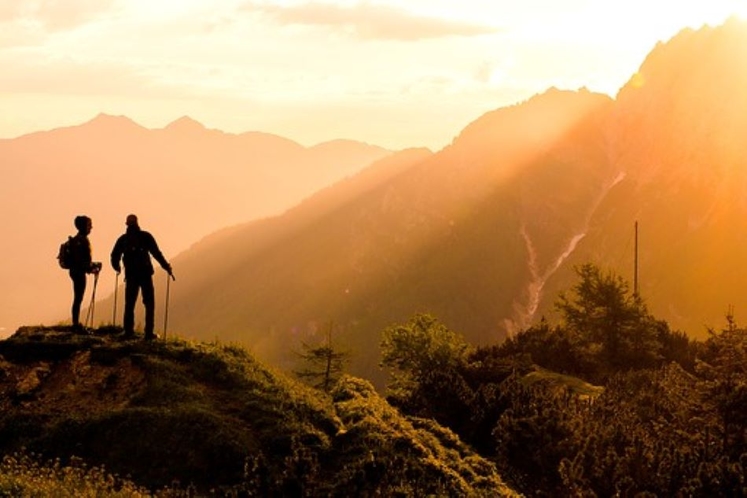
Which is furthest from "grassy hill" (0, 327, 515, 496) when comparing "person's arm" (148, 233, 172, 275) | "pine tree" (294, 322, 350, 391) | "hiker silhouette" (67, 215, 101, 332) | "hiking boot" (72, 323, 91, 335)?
"pine tree" (294, 322, 350, 391)

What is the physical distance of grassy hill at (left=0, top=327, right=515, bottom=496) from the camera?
1522 centimetres

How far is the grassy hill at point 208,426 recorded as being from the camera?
15219 mm

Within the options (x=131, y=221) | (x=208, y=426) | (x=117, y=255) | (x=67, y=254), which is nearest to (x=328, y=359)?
(x=67, y=254)

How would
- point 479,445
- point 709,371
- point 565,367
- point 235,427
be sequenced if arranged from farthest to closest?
point 565,367, point 709,371, point 479,445, point 235,427

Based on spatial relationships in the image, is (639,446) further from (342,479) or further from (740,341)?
(740,341)

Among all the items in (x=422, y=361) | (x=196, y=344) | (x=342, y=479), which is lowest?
(x=422, y=361)

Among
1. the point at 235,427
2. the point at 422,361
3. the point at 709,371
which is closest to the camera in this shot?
the point at 235,427

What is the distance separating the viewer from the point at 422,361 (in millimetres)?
56688

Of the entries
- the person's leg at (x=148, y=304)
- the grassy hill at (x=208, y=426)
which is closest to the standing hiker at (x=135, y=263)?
the person's leg at (x=148, y=304)

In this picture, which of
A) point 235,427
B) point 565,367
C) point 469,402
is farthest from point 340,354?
point 235,427

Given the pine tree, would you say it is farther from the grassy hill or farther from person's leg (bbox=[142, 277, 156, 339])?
the grassy hill

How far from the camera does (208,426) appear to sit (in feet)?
54.4

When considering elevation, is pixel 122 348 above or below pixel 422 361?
above

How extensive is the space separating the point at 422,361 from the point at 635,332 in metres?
14.8
